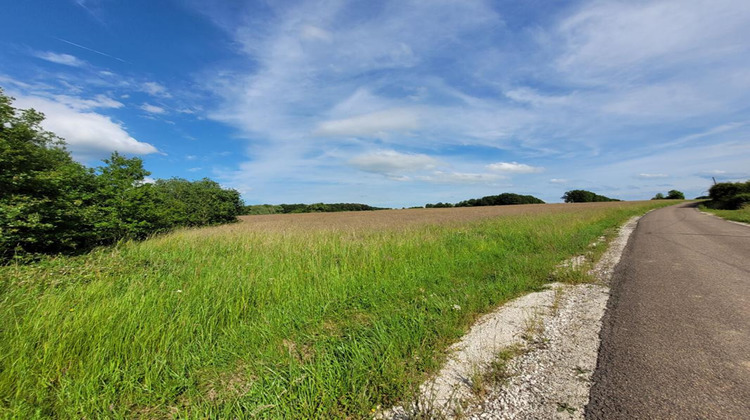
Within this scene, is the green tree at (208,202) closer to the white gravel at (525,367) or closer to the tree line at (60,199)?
the tree line at (60,199)

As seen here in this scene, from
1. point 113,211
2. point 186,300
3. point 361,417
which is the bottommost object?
point 361,417

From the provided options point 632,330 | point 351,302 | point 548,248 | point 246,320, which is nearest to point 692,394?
point 632,330

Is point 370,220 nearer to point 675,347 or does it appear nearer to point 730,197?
point 675,347

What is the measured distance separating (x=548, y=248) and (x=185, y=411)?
9761 mm

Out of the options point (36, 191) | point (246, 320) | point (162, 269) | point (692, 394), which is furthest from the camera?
point (36, 191)

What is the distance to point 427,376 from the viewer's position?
2.66 metres

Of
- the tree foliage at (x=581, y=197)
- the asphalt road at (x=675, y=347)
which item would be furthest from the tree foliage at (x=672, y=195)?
the asphalt road at (x=675, y=347)

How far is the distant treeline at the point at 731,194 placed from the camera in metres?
26.7

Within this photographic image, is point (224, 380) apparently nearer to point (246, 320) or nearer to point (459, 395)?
point (246, 320)

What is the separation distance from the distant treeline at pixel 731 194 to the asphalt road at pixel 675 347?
34.0m

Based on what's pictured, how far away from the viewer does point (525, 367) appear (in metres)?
2.77

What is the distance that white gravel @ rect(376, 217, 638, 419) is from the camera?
220 cm

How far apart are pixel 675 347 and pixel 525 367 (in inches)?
65.2

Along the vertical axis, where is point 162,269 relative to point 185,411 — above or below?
above
